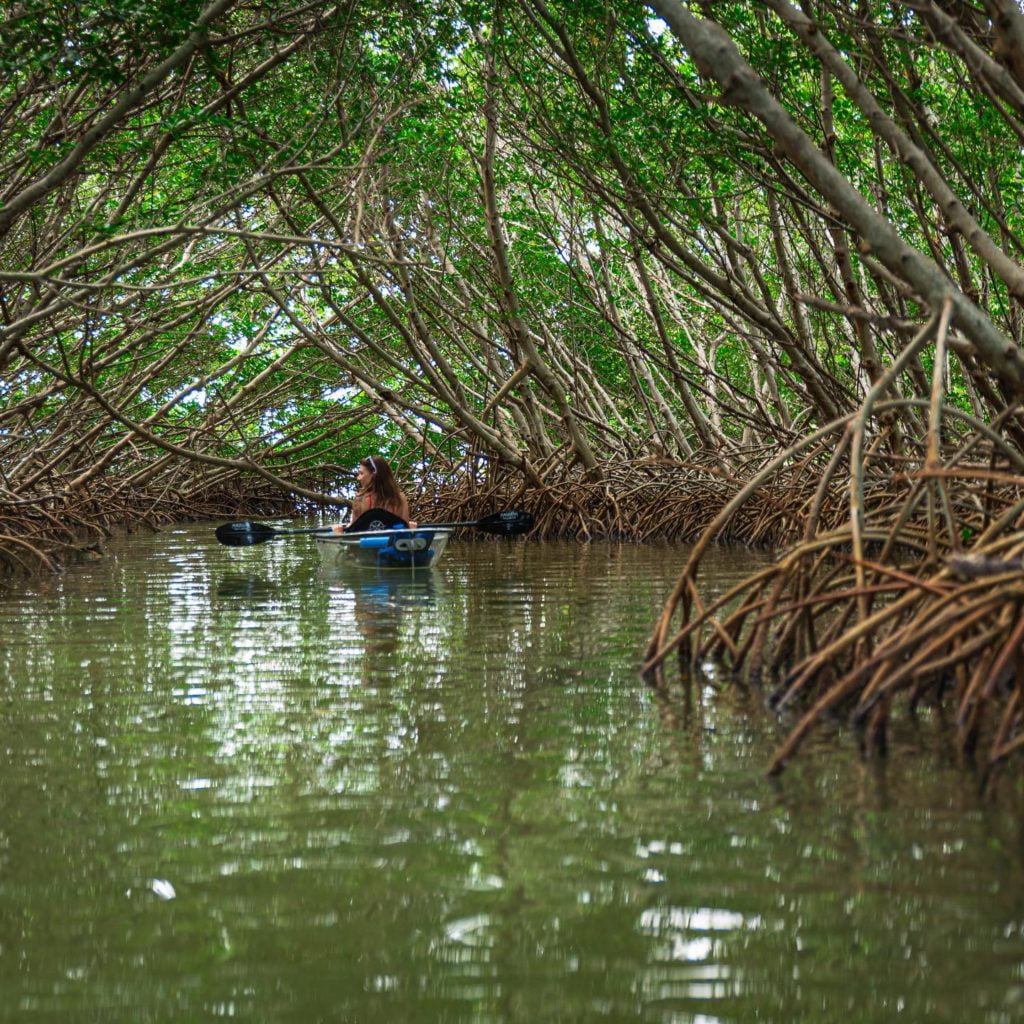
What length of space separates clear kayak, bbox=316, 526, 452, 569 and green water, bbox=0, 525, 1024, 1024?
5.15 meters

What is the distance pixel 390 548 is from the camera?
10.7 m

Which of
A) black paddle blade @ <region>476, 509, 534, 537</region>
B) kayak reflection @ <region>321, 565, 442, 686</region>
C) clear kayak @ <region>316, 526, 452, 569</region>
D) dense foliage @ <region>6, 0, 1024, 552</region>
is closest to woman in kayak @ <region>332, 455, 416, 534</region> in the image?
clear kayak @ <region>316, 526, 452, 569</region>

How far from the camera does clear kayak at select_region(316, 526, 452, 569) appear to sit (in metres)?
Result: 10.6

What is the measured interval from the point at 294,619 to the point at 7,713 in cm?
281

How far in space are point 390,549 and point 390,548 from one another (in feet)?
0.04

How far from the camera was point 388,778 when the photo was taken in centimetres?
366

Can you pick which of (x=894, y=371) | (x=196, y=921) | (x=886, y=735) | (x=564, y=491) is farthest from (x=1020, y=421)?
(x=564, y=491)

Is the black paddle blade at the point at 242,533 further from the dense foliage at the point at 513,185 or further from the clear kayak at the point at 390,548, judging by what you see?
the clear kayak at the point at 390,548

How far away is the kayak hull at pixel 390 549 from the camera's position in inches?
418

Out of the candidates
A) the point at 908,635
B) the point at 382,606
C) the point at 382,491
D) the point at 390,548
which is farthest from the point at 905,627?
the point at 382,491

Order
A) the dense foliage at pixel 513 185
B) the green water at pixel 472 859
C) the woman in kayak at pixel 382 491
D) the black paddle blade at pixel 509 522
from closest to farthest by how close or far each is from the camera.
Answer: the green water at pixel 472 859
the dense foliage at pixel 513 185
the woman in kayak at pixel 382 491
the black paddle blade at pixel 509 522

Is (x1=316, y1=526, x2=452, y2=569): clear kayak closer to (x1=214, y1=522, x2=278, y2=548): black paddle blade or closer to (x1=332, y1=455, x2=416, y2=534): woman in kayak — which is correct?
(x1=332, y1=455, x2=416, y2=534): woman in kayak

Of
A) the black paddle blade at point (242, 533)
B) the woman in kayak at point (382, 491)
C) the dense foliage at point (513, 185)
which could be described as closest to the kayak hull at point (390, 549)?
the woman in kayak at point (382, 491)

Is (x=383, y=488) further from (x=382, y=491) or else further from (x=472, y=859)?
(x=472, y=859)
